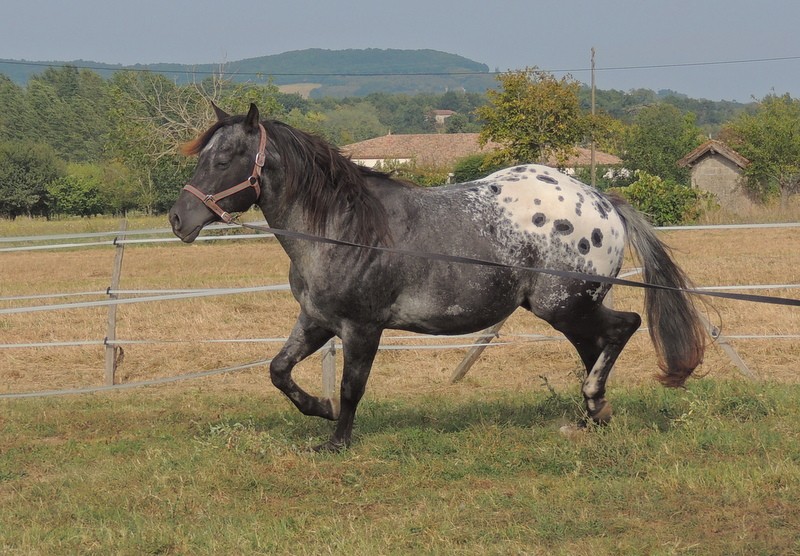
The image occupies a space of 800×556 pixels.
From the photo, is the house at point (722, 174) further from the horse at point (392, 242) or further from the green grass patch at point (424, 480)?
the horse at point (392, 242)

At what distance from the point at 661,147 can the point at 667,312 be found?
2280 inches

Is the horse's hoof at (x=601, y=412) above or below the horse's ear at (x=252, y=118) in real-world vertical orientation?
below

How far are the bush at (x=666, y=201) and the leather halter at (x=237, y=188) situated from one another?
25.7 metres

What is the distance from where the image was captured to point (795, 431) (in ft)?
20.4

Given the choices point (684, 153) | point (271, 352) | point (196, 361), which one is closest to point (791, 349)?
point (271, 352)

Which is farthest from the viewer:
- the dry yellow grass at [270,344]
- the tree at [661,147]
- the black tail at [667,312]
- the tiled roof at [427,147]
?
the tiled roof at [427,147]

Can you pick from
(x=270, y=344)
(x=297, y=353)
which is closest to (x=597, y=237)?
(x=297, y=353)

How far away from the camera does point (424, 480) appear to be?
5.54m

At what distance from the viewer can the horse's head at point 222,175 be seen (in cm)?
578

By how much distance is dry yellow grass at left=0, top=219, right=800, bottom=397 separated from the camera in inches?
368

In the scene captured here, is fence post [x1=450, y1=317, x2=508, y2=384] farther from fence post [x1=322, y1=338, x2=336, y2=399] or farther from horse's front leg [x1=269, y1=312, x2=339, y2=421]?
horse's front leg [x1=269, y1=312, x2=339, y2=421]

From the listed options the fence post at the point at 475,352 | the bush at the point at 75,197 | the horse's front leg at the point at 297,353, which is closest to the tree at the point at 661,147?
the bush at the point at 75,197

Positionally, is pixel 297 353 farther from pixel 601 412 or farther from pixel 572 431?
pixel 601 412

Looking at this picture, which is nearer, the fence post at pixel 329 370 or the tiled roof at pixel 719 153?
the fence post at pixel 329 370
